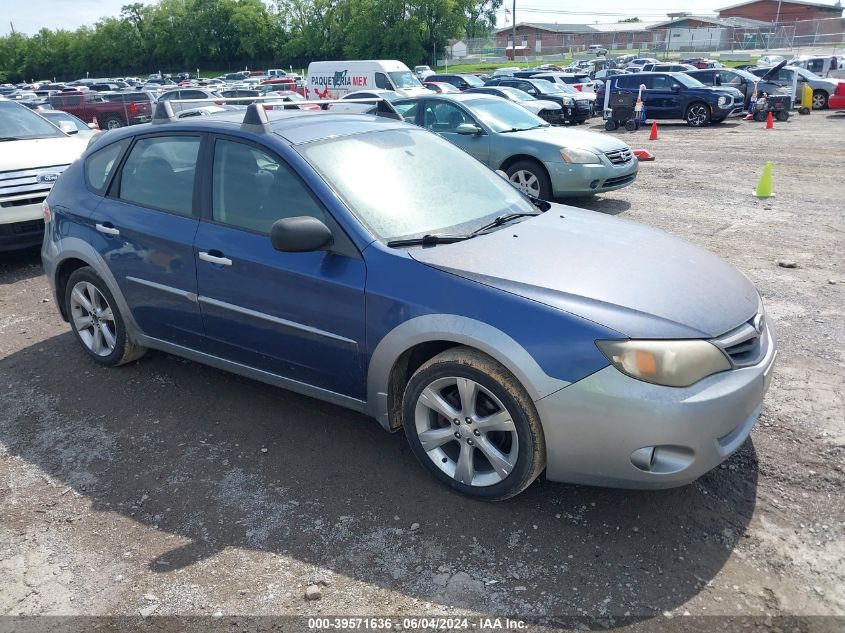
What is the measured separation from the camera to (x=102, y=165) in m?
4.62

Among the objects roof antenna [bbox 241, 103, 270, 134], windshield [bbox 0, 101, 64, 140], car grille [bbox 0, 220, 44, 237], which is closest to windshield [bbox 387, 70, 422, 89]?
windshield [bbox 0, 101, 64, 140]

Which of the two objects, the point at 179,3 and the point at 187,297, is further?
the point at 179,3

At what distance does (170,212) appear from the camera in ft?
13.5

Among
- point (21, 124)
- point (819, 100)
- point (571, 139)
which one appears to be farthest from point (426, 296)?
point (819, 100)

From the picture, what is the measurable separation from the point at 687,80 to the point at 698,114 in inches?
47.5

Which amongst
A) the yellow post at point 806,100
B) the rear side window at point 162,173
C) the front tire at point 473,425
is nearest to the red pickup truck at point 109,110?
the yellow post at point 806,100

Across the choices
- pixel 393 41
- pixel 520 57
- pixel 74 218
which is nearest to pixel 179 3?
pixel 393 41

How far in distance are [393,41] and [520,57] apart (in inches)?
526

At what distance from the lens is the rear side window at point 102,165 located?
4539mm

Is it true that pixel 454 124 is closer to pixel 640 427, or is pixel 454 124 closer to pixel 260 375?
pixel 260 375

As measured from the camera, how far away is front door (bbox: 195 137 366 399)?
11.2 feet

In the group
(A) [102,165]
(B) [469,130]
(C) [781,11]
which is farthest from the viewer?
(C) [781,11]

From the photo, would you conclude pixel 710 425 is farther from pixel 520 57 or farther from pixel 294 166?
pixel 520 57

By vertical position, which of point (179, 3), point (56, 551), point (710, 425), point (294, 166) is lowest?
point (56, 551)
